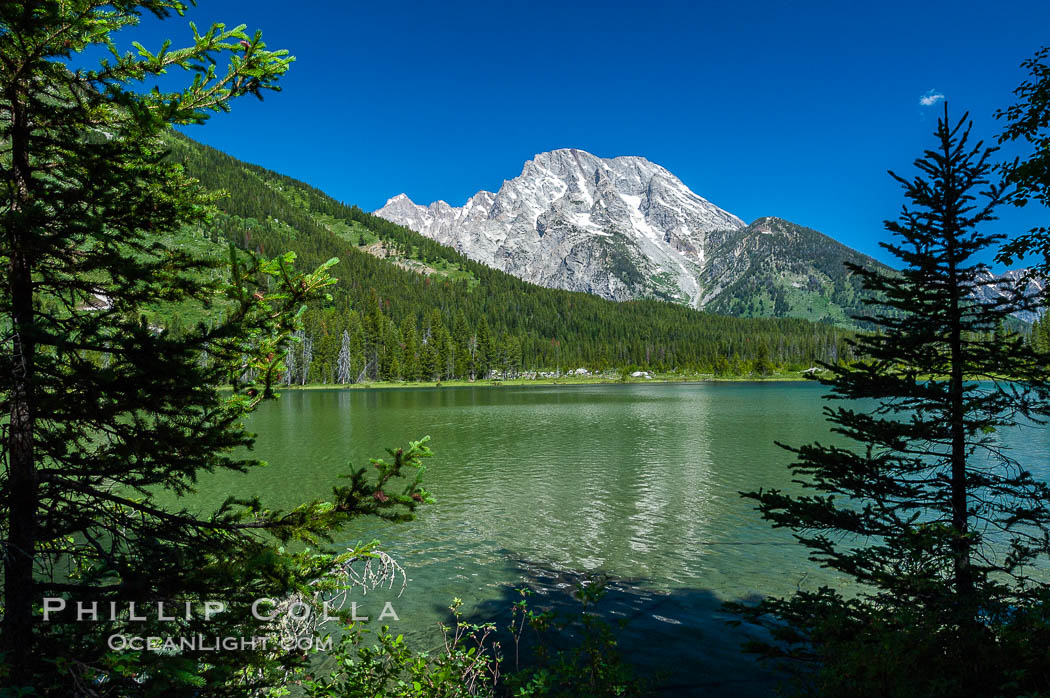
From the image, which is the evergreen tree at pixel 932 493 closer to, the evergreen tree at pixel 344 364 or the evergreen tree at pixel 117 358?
the evergreen tree at pixel 117 358

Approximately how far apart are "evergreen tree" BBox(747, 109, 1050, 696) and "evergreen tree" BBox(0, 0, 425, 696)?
6764mm

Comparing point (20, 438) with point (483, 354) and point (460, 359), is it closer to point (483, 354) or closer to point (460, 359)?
point (460, 359)

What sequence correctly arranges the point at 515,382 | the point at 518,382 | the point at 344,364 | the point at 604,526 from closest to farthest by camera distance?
the point at 604,526
the point at 344,364
the point at 515,382
the point at 518,382

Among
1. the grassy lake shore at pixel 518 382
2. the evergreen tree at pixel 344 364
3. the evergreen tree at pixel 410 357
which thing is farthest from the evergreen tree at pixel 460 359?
the evergreen tree at pixel 344 364

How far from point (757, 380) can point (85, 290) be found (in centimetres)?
20589

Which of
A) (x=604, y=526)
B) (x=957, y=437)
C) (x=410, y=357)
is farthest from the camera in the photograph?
(x=410, y=357)

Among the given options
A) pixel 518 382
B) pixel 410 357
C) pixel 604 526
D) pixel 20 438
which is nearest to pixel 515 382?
pixel 518 382

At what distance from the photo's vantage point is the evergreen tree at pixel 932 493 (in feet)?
20.8

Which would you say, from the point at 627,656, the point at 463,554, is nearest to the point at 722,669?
the point at 627,656

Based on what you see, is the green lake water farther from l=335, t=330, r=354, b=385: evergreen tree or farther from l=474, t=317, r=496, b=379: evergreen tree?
l=474, t=317, r=496, b=379: evergreen tree

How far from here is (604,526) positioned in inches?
853

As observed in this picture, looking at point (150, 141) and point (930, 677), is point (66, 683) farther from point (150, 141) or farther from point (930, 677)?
point (930, 677)

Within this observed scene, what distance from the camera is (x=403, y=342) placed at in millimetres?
171750

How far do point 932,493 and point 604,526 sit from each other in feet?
48.3
